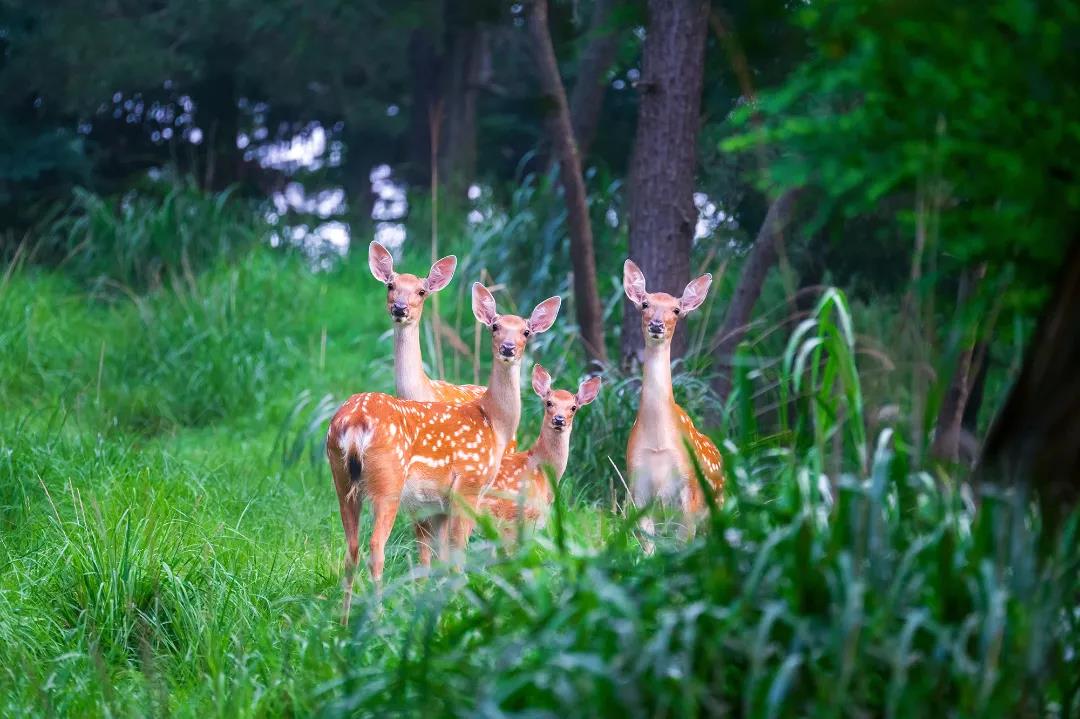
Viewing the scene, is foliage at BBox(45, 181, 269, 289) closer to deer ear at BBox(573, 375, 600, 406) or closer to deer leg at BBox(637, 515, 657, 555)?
deer ear at BBox(573, 375, 600, 406)

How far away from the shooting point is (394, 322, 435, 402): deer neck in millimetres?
6828

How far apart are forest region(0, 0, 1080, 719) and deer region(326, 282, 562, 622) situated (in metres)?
0.04

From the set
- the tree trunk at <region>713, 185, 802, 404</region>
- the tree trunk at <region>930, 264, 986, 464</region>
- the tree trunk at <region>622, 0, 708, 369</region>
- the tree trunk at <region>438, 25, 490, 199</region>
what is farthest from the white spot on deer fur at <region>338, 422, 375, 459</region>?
the tree trunk at <region>438, 25, 490, 199</region>

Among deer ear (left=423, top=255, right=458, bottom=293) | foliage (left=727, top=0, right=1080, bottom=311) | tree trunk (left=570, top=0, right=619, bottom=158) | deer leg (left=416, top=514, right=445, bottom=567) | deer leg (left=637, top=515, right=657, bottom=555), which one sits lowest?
deer leg (left=416, top=514, right=445, bottom=567)

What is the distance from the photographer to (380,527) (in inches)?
218

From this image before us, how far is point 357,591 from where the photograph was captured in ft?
17.4

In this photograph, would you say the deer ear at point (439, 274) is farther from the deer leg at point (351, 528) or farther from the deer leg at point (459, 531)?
the deer leg at point (351, 528)

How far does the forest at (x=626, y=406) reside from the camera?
3.48 meters

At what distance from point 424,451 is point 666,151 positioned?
3.20 metres

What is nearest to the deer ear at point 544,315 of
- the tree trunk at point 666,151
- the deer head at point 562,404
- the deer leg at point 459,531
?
the deer head at point 562,404

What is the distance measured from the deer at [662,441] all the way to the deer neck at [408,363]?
3.52 ft

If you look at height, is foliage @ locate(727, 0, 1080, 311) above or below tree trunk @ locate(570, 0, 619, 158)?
below

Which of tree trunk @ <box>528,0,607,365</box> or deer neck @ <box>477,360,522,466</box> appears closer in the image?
deer neck @ <box>477,360,522,466</box>

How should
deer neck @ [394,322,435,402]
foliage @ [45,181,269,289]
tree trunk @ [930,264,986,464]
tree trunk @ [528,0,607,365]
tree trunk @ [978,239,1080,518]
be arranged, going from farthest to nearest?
foliage @ [45,181,269,289] < tree trunk @ [528,0,607,365] < deer neck @ [394,322,435,402] < tree trunk @ [930,264,986,464] < tree trunk @ [978,239,1080,518]
